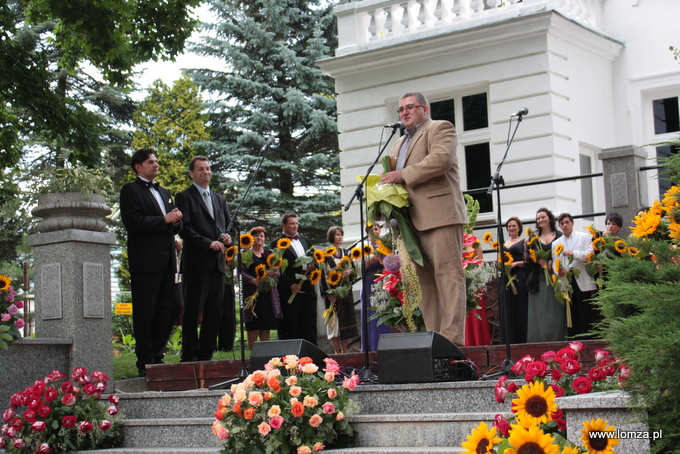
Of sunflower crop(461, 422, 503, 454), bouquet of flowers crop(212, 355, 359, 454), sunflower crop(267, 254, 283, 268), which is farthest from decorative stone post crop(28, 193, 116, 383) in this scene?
sunflower crop(461, 422, 503, 454)

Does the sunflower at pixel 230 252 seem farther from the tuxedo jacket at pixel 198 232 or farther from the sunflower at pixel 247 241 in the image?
the tuxedo jacket at pixel 198 232

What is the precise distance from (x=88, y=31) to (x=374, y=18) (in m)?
6.77

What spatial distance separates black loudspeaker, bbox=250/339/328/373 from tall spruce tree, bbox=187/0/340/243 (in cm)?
1812

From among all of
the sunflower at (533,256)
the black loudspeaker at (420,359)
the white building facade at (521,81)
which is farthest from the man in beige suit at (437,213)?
the white building facade at (521,81)

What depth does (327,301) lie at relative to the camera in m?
10.6

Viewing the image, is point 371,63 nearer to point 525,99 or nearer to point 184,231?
point 525,99

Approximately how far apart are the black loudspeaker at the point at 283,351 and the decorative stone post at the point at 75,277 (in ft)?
7.07

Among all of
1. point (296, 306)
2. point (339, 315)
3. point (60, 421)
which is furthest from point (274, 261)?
point (60, 421)

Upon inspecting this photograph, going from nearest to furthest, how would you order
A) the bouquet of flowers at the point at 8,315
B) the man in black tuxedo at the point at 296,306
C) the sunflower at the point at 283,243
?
the bouquet of flowers at the point at 8,315 < the sunflower at the point at 283,243 < the man in black tuxedo at the point at 296,306

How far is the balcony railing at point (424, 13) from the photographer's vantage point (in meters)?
14.4

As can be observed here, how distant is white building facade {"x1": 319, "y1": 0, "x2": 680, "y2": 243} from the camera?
14094 millimetres

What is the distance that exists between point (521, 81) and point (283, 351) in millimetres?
9309

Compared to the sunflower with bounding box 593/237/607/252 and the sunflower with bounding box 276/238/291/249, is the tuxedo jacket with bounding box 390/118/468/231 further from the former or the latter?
the sunflower with bounding box 276/238/291/249

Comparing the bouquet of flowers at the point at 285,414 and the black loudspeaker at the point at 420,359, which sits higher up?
the black loudspeaker at the point at 420,359
